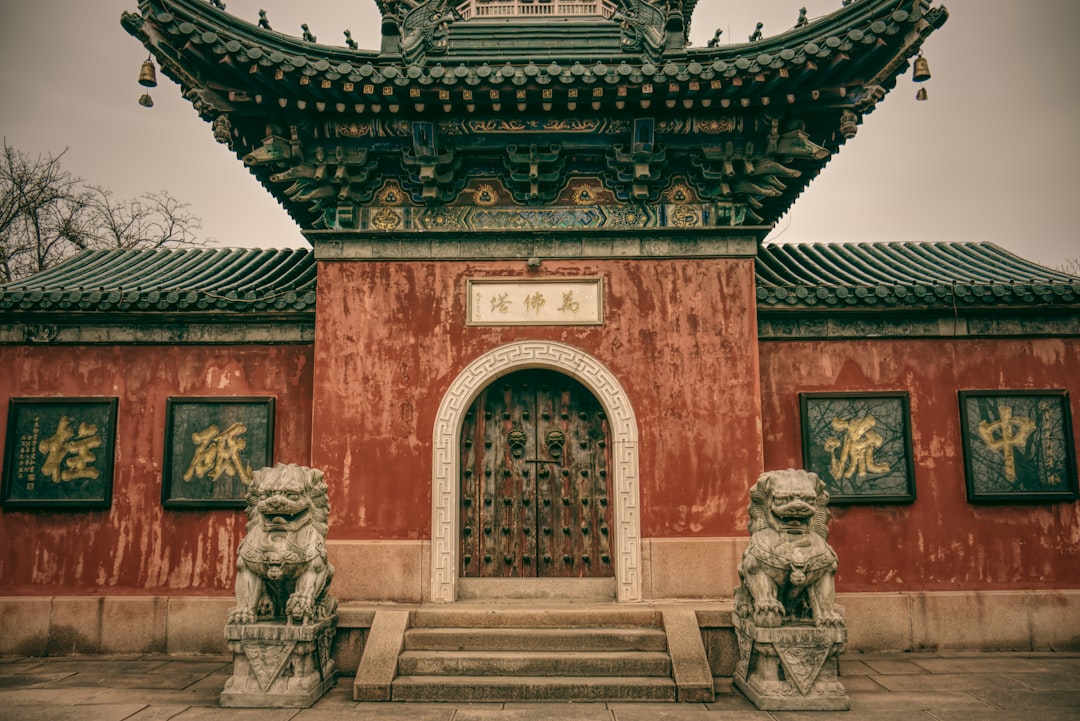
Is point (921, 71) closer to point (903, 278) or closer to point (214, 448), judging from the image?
point (903, 278)

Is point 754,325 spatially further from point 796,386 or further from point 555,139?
point 555,139

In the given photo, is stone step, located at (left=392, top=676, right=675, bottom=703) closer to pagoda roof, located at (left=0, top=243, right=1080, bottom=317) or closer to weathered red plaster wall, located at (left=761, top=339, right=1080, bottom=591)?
weathered red plaster wall, located at (left=761, top=339, right=1080, bottom=591)

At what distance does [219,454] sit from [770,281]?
5.75 metres

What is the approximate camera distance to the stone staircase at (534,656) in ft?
17.1

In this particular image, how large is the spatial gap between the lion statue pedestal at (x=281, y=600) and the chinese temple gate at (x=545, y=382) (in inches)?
39.0

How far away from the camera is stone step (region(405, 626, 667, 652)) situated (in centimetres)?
564

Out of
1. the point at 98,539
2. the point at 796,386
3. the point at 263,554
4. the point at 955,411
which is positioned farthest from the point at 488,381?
the point at 955,411

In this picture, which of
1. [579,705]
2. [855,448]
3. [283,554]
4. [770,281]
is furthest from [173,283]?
[855,448]

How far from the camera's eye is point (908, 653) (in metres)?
6.54

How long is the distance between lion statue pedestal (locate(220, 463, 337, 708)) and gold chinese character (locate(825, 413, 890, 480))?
4.61m

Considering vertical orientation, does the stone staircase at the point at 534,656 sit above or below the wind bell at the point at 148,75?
below

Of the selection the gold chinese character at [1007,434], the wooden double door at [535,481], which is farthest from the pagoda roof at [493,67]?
the gold chinese character at [1007,434]

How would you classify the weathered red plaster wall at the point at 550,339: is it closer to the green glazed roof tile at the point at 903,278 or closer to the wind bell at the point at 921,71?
the green glazed roof tile at the point at 903,278

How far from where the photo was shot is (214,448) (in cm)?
696
